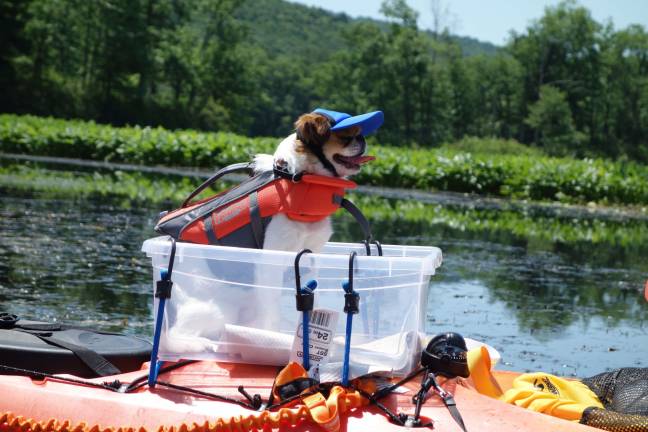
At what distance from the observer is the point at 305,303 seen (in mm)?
3225

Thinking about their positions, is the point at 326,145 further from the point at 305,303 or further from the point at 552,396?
the point at 552,396

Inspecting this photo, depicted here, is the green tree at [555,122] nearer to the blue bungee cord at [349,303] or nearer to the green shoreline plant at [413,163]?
the green shoreline plant at [413,163]

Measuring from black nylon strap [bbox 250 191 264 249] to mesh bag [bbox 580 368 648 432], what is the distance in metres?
1.42

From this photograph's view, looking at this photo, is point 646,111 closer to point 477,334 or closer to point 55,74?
point 55,74

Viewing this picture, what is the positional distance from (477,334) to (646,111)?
6667 cm

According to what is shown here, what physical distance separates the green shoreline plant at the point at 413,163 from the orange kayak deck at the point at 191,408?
21.6 meters

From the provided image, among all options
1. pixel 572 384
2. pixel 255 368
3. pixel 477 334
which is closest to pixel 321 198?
pixel 255 368

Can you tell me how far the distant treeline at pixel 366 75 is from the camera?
56219mm

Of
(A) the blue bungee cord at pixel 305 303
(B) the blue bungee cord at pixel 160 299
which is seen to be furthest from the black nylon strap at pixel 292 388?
(B) the blue bungee cord at pixel 160 299

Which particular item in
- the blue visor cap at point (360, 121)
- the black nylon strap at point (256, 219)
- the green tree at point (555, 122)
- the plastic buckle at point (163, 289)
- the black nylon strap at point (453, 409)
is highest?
the green tree at point (555, 122)

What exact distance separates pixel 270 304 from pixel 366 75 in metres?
65.8

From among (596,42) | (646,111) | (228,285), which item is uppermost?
(596,42)

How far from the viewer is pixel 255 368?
3453 mm

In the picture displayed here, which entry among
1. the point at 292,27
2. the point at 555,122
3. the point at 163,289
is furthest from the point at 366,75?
the point at 163,289
